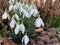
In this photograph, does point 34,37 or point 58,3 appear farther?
point 58,3

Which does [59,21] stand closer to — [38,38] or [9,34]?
[38,38]

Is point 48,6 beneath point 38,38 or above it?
above

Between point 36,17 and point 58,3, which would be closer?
point 36,17

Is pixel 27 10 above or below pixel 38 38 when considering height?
above

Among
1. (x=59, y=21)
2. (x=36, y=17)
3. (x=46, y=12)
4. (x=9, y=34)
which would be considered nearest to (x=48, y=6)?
(x=46, y=12)

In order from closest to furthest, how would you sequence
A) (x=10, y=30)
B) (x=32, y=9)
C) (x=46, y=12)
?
1. (x=32, y=9)
2. (x=10, y=30)
3. (x=46, y=12)

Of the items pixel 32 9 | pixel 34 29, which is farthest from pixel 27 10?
pixel 34 29

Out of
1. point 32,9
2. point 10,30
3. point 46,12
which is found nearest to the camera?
point 32,9

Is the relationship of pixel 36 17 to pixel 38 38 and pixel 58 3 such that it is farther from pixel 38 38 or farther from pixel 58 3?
pixel 58 3
